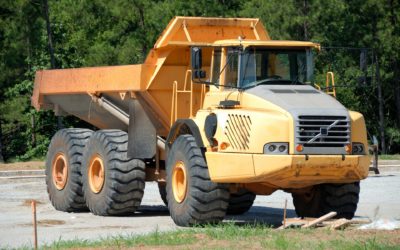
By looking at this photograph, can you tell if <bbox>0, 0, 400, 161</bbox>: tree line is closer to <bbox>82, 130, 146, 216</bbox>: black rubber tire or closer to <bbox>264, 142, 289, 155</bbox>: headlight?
<bbox>82, 130, 146, 216</bbox>: black rubber tire

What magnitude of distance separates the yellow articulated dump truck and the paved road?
1.59 ft

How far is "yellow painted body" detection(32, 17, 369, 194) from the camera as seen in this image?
53.9 ft

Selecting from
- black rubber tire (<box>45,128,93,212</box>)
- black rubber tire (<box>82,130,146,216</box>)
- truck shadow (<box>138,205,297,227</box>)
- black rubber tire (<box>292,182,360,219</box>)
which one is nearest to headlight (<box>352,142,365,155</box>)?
black rubber tire (<box>292,182,360,219</box>)

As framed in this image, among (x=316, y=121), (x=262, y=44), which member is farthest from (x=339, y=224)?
(x=262, y=44)

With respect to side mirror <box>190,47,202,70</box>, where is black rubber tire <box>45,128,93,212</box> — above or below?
below

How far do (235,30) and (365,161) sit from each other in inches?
169

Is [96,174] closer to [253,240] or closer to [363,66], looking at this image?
[363,66]

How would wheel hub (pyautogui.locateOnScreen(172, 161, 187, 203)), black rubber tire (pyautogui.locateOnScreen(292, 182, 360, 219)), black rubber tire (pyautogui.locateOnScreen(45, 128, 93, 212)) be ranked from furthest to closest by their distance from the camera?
black rubber tire (pyautogui.locateOnScreen(45, 128, 93, 212)) → black rubber tire (pyautogui.locateOnScreen(292, 182, 360, 219)) → wheel hub (pyautogui.locateOnScreen(172, 161, 187, 203))

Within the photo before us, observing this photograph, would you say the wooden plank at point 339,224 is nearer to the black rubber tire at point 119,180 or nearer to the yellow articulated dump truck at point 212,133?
the yellow articulated dump truck at point 212,133

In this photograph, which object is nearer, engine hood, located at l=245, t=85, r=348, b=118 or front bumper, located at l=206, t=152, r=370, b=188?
front bumper, located at l=206, t=152, r=370, b=188

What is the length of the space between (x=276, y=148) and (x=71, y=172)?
20.8 ft

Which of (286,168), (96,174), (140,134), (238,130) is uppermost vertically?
(238,130)

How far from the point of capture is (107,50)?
5206 centimetres

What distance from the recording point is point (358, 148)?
667 inches
